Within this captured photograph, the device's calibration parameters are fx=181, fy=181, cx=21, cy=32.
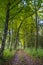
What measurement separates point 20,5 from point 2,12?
211cm

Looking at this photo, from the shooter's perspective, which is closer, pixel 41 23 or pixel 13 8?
pixel 13 8

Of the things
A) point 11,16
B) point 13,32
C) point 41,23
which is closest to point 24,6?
point 11,16

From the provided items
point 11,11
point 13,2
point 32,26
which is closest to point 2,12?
point 11,11

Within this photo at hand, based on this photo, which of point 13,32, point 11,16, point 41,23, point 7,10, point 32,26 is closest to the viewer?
point 7,10

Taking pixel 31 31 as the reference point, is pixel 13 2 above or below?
above

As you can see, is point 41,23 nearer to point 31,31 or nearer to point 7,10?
point 31,31

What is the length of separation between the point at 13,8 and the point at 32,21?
15.7 metres

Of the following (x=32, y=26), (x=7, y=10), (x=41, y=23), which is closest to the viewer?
(x=7, y=10)

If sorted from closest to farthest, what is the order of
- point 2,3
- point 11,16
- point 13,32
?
point 2,3, point 11,16, point 13,32

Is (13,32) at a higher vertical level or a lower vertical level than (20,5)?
lower

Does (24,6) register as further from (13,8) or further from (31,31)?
(31,31)

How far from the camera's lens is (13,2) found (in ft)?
54.6

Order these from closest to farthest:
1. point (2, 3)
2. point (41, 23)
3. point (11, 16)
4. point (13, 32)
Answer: point (2, 3), point (11, 16), point (41, 23), point (13, 32)

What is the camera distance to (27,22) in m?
33.4
